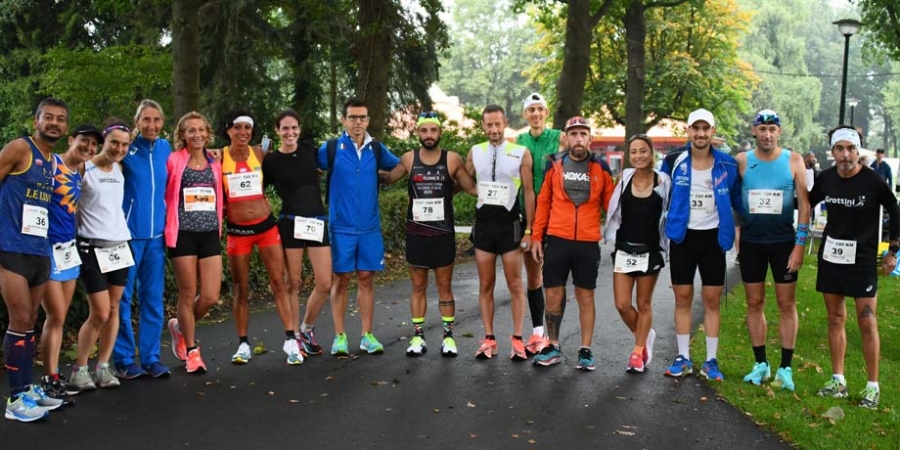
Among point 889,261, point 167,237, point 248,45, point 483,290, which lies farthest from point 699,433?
point 248,45

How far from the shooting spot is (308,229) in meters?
7.09

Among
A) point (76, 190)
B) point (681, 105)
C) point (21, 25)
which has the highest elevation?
point (21, 25)

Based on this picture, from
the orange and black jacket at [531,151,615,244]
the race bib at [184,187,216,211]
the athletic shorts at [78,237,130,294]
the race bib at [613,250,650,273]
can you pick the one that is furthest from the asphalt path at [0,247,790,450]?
the race bib at [184,187,216,211]

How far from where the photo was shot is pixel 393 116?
2595 centimetres

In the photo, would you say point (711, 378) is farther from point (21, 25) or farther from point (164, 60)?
point (21, 25)

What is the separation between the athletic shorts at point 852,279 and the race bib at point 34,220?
5513 millimetres

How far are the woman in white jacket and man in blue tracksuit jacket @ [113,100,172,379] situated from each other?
3.62 metres

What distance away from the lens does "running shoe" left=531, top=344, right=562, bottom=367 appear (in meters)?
7.07

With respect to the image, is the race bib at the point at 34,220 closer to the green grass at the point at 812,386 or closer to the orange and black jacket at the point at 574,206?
the orange and black jacket at the point at 574,206

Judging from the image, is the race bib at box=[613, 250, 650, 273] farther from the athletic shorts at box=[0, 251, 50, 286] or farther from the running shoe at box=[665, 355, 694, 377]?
the athletic shorts at box=[0, 251, 50, 286]

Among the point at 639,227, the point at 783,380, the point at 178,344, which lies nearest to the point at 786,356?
the point at 783,380

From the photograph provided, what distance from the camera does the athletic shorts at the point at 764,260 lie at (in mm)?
6387

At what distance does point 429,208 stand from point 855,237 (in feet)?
11.1

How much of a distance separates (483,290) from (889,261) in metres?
3.24
